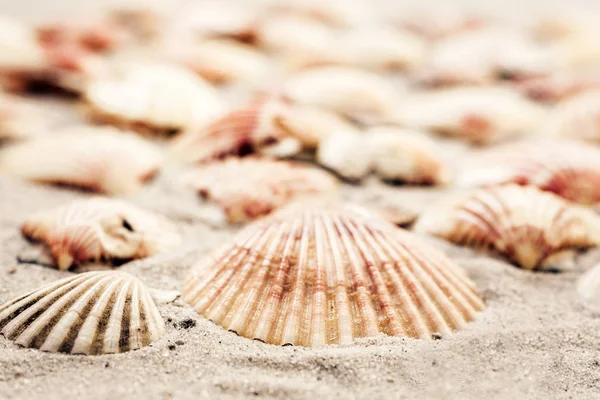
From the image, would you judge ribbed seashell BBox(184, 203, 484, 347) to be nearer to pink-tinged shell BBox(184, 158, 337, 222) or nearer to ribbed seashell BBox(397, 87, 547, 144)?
pink-tinged shell BBox(184, 158, 337, 222)

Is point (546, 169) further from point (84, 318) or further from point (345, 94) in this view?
point (84, 318)

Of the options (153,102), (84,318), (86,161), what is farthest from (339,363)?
(153,102)

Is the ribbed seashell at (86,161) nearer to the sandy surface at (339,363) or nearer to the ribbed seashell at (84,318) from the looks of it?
the sandy surface at (339,363)

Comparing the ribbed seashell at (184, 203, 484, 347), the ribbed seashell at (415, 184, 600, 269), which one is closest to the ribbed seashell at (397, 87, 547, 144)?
the ribbed seashell at (415, 184, 600, 269)

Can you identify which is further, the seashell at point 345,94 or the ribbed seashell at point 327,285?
the seashell at point 345,94

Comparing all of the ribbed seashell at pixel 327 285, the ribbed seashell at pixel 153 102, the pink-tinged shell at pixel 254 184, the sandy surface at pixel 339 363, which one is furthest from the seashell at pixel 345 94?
the sandy surface at pixel 339 363

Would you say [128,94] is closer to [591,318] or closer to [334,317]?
[334,317]

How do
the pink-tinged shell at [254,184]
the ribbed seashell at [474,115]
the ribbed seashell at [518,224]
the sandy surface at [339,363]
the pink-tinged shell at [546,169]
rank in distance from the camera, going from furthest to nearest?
the ribbed seashell at [474,115] < the pink-tinged shell at [546,169] < the pink-tinged shell at [254,184] < the ribbed seashell at [518,224] < the sandy surface at [339,363]
